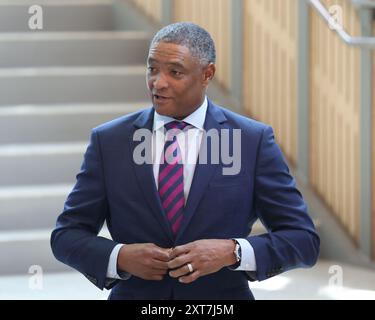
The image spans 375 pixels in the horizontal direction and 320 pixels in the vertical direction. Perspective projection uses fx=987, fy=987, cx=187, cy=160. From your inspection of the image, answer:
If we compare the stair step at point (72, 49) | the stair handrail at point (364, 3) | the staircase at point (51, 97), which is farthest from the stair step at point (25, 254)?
the stair handrail at point (364, 3)

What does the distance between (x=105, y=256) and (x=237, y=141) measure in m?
0.42

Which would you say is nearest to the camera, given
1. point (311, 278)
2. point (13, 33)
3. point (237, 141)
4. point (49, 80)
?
point (237, 141)

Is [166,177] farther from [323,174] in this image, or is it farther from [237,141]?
[323,174]

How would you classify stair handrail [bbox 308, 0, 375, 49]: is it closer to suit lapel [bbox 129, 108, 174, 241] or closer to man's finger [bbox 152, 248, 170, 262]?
Answer: suit lapel [bbox 129, 108, 174, 241]

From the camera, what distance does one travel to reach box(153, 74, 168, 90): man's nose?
2219 millimetres

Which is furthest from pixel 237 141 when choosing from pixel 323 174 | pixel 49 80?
pixel 49 80

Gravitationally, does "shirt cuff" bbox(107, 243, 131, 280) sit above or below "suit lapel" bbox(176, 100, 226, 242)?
below

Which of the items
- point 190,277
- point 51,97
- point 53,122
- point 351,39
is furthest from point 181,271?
point 51,97

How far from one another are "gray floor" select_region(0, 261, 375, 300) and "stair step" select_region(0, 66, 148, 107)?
1.66 m

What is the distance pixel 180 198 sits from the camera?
2.28m

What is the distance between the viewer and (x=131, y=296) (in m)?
2.28

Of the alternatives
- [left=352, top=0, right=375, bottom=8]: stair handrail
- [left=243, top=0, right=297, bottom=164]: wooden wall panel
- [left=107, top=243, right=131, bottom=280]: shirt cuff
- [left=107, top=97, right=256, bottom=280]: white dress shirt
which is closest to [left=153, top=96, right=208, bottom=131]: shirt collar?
[left=107, top=97, right=256, bottom=280]: white dress shirt

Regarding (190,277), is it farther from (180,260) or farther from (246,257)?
(246,257)
